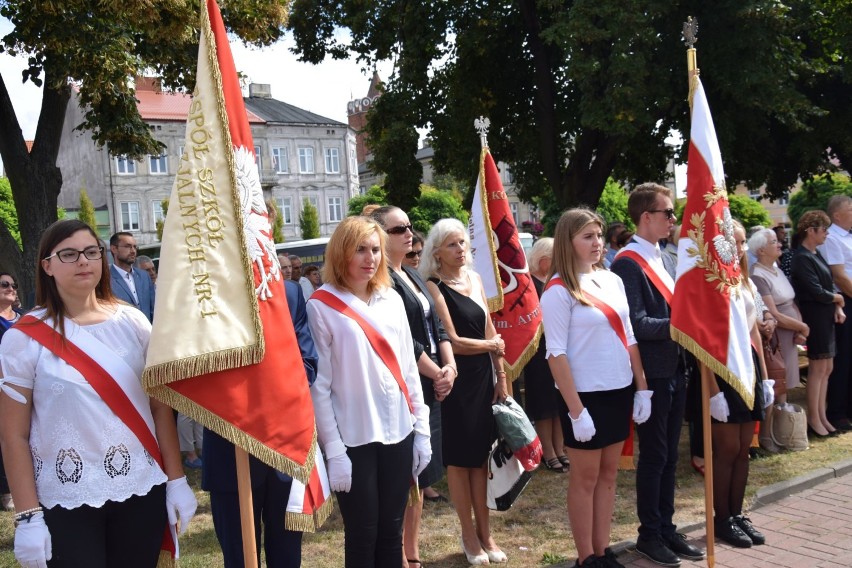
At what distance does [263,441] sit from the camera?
3180mm

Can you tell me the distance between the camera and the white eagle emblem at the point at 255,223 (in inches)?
128

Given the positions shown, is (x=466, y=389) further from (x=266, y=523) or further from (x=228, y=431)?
(x=228, y=431)

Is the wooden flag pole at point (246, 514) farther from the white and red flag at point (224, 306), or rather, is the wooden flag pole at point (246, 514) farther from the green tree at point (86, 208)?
the green tree at point (86, 208)

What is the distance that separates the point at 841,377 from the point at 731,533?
4.08 meters

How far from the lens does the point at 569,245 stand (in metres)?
4.60

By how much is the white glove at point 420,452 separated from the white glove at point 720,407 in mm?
2156

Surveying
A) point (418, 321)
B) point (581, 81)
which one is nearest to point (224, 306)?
point (418, 321)

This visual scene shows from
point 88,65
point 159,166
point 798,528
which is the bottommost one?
point 798,528

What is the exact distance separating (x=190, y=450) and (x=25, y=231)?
4.16 metres

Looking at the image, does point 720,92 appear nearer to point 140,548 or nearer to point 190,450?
Result: point 190,450

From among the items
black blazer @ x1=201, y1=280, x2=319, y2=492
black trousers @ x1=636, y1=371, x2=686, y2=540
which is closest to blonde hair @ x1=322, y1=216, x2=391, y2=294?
black blazer @ x1=201, y1=280, x2=319, y2=492

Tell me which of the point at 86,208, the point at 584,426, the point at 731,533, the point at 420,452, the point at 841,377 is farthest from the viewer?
the point at 86,208

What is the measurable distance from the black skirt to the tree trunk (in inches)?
303

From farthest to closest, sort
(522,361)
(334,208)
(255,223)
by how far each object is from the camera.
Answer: (334,208), (522,361), (255,223)
